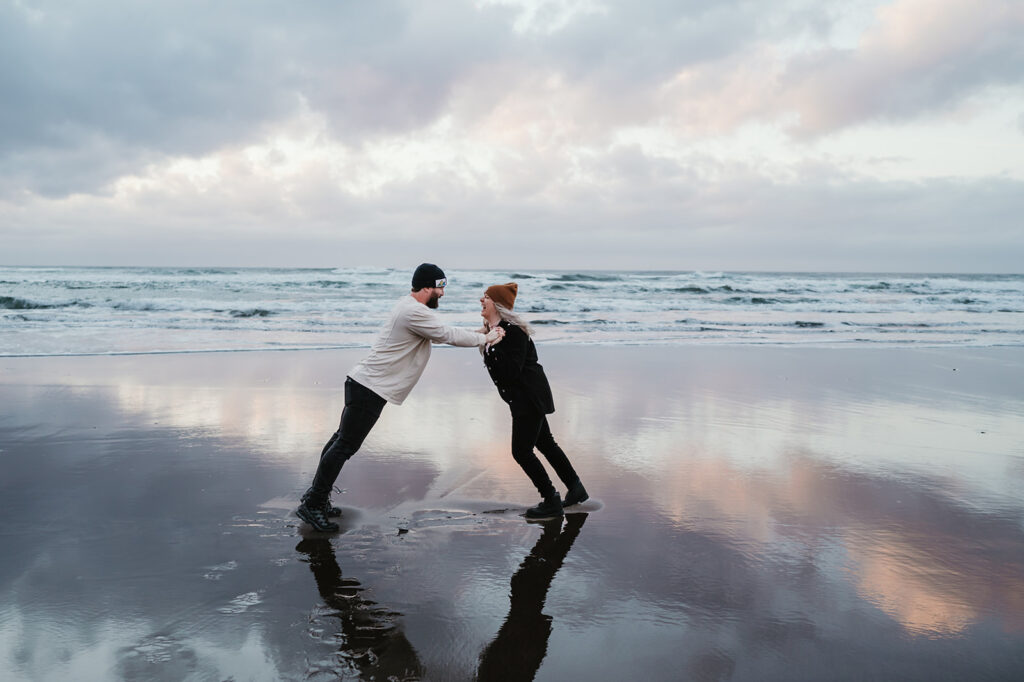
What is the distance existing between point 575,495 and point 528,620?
165 centimetres

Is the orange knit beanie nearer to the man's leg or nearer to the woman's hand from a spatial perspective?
the woman's hand

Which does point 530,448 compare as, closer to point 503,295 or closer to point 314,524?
point 503,295

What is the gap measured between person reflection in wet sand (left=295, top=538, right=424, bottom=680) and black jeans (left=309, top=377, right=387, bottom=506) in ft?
2.15

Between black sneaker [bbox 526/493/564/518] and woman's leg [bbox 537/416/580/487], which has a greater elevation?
woman's leg [bbox 537/416/580/487]

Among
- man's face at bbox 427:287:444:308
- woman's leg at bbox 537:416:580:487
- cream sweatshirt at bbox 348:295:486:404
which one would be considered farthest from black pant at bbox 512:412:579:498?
man's face at bbox 427:287:444:308

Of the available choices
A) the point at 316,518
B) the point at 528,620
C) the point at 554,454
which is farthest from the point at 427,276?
the point at 528,620

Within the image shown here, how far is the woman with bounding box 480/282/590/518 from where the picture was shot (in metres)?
4.61

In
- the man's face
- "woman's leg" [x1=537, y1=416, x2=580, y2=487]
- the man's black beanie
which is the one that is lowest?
"woman's leg" [x1=537, y1=416, x2=580, y2=487]

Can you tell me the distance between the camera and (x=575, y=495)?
486cm

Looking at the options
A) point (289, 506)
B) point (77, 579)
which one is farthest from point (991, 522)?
point (77, 579)

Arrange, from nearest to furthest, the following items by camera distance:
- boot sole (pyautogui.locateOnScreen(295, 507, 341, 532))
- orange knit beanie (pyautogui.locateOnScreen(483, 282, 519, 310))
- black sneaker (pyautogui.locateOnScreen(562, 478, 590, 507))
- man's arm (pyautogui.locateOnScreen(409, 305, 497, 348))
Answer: boot sole (pyautogui.locateOnScreen(295, 507, 341, 532)) → man's arm (pyautogui.locateOnScreen(409, 305, 497, 348)) → orange knit beanie (pyautogui.locateOnScreen(483, 282, 519, 310)) → black sneaker (pyautogui.locateOnScreen(562, 478, 590, 507))

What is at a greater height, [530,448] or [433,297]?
[433,297]

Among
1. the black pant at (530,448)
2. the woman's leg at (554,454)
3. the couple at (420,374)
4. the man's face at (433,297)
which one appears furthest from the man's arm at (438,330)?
the woman's leg at (554,454)

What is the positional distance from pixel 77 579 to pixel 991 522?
18.2 feet
